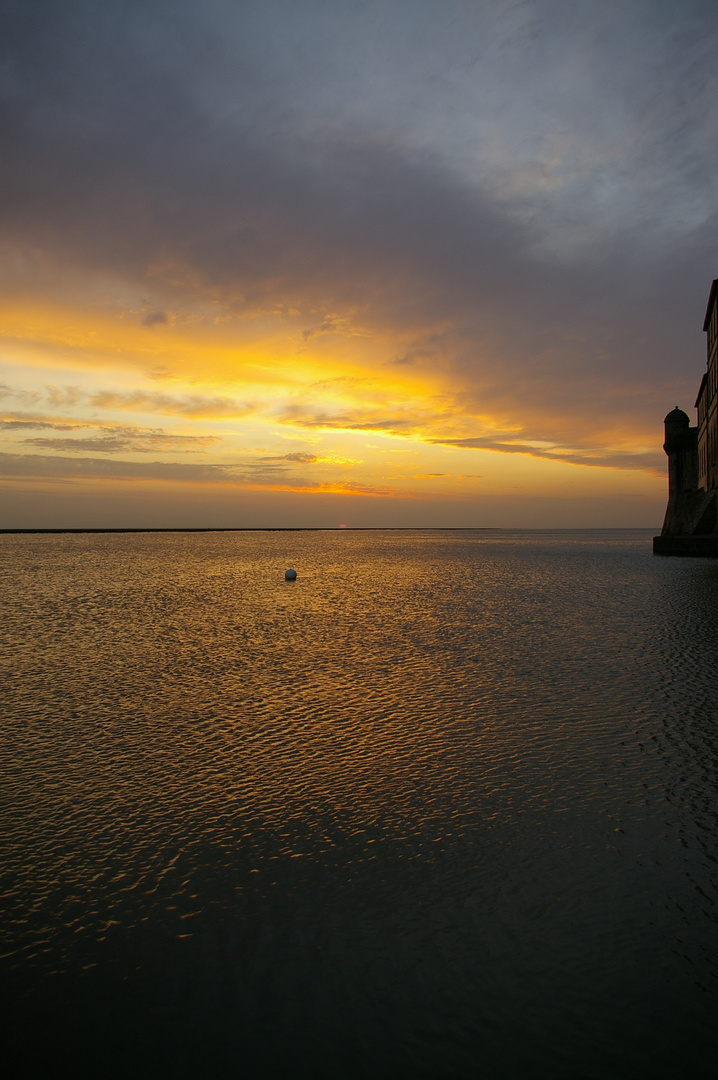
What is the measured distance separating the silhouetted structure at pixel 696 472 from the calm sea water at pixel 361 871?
127 ft

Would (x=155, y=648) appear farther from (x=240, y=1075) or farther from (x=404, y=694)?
(x=240, y=1075)

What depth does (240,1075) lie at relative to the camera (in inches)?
132

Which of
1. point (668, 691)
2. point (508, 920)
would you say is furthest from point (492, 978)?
point (668, 691)

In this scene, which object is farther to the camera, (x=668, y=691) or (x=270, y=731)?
(x=668, y=691)

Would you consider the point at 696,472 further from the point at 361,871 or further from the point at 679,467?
the point at 361,871

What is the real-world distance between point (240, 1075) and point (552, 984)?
1.83 metres

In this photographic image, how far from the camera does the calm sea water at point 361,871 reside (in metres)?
3.61

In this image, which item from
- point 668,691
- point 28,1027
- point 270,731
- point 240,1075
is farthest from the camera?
point 668,691

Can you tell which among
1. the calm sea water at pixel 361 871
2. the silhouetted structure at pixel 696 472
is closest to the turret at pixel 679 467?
the silhouetted structure at pixel 696 472

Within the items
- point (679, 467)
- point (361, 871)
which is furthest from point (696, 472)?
point (361, 871)

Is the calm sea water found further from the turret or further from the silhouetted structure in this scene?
the turret

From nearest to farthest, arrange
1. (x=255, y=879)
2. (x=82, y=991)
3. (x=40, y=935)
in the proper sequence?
(x=82, y=991) < (x=40, y=935) < (x=255, y=879)

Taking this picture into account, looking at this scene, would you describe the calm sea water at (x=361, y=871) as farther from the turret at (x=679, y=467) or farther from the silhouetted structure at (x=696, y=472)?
the turret at (x=679, y=467)

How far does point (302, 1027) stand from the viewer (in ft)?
12.1
